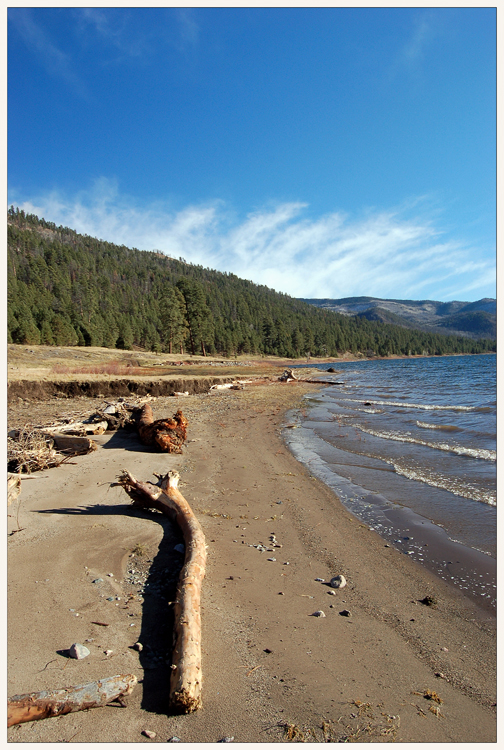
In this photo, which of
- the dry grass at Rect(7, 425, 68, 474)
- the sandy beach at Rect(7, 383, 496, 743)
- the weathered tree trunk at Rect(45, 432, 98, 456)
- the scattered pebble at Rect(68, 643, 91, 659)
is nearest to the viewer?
the sandy beach at Rect(7, 383, 496, 743)

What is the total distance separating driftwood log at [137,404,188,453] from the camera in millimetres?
10742

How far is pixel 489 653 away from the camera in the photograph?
11.9 ft

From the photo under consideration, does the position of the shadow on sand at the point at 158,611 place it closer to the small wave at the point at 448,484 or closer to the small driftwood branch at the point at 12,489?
the small driftwood branch at the point at 12,489

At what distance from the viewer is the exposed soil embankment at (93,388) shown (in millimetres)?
20031

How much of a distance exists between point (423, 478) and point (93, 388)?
20159 mm

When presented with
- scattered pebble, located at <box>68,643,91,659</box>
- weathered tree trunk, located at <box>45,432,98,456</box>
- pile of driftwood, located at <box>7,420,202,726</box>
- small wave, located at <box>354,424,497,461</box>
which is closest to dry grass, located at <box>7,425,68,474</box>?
weathered tree trunk, located at <box>45,432,98,456</box>

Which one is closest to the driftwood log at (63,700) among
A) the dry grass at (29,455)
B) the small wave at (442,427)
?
the dry grass at (29,455)

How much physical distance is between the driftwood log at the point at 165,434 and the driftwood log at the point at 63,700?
26.6 feet

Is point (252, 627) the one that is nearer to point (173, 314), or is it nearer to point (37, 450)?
point (37, 450)

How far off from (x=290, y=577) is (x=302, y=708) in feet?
6.38

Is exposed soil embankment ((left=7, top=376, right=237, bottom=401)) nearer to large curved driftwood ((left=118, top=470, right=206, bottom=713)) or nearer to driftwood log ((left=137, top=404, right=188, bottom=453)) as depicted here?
driftwood log ((left=137, top=404, right=188, bottom=453))

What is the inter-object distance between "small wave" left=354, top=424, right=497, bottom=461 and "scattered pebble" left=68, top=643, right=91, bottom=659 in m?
11.2

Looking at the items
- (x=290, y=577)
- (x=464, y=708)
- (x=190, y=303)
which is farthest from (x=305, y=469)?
(x=190, y=303)

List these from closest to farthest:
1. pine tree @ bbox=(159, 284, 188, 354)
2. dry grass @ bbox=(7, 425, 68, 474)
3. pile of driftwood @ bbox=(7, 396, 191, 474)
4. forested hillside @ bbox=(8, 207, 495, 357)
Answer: dry grass @ bbox=(7, 425, 68, 474)
pile of driftwood @ bbox=(7, 396, 191, 474)
pine tree @ bbox=(159, 284, 188, 354)
forested hillside @ bbox=(8, 207, 495, 357)
